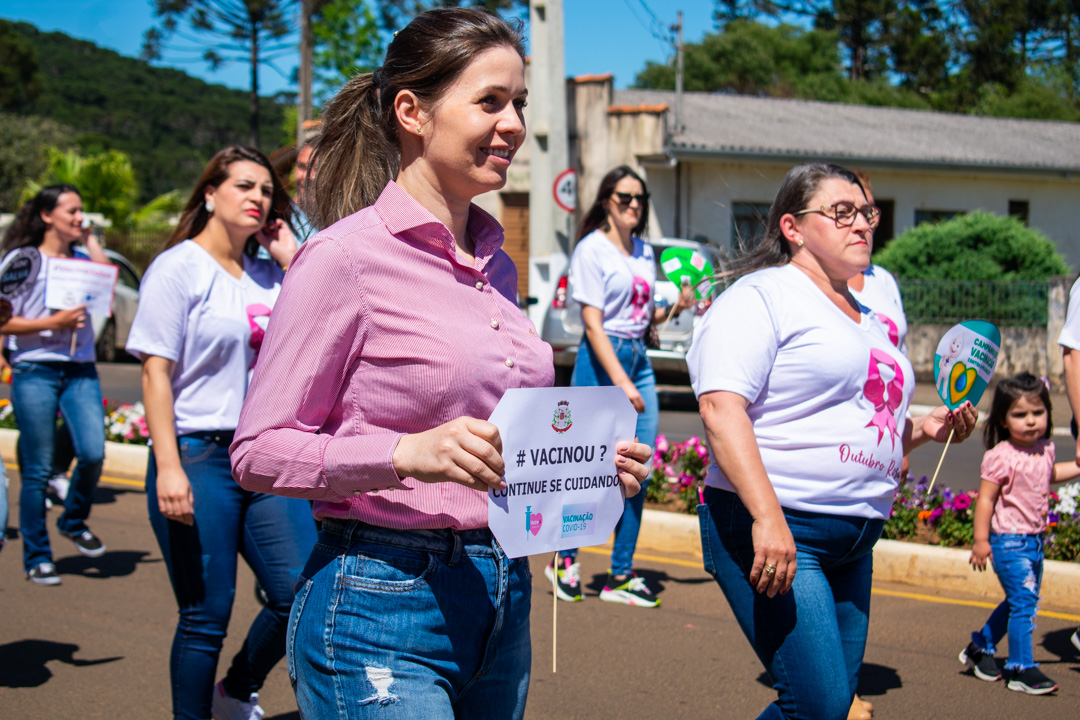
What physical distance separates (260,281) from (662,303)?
2847mm

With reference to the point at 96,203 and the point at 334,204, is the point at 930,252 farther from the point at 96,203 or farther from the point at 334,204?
the point at 96,203

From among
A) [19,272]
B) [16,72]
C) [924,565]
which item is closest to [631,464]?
[924,565]

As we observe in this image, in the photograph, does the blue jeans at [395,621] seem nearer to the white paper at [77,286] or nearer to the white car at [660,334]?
the white paper at [77,286]

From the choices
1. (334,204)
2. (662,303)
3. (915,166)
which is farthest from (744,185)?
(334,204)

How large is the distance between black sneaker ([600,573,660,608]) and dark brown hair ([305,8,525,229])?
360 cm

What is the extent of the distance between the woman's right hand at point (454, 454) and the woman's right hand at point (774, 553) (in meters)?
Answer: 1.11

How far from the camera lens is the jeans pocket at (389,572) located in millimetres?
1864

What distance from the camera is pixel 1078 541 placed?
18.4ft

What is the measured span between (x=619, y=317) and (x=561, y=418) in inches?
150

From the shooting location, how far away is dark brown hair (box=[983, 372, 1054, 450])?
14.8 feet

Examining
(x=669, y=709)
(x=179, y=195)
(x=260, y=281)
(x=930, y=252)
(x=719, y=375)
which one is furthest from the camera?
(x=179, y=195)

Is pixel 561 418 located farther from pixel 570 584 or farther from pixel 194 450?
pixel 570 584

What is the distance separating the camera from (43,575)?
5836 millimetres

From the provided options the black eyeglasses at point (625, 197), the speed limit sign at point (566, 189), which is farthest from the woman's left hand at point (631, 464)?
the speed limit sign at point (566, 189)
